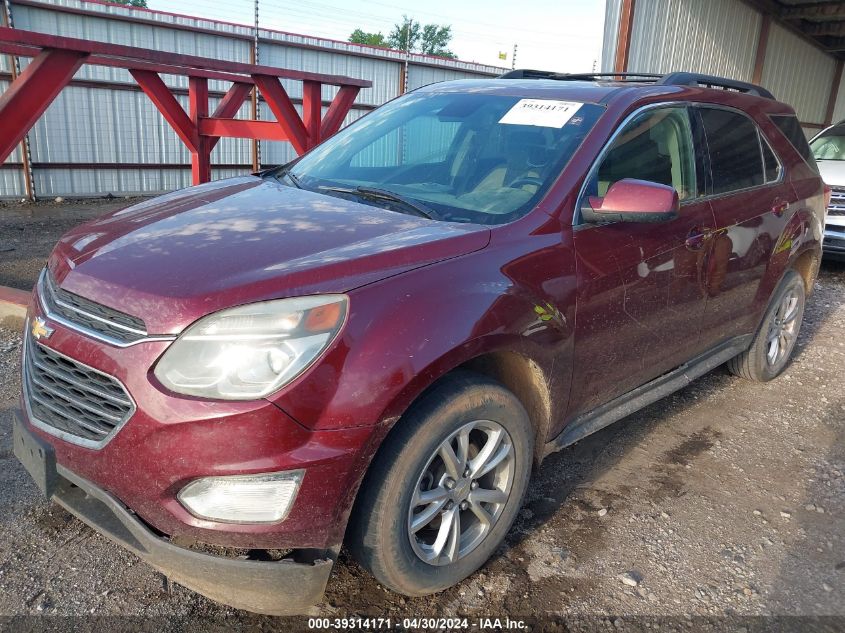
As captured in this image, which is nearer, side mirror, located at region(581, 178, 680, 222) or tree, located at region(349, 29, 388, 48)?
side mirror, located at region(581, 178, 680, 222)

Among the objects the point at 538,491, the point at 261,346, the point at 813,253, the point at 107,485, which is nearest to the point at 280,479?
the point at 261,346

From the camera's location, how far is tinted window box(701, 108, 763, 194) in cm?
357

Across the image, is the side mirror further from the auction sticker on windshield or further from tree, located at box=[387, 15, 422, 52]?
tree, located at box=[387, 15, 422, 52]

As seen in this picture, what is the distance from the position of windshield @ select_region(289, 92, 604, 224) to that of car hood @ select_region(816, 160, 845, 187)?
6441mm

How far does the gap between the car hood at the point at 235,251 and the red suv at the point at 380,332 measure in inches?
0.4

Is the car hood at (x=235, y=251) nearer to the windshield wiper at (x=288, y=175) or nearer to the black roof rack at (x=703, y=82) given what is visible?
the windshield wiper at (x=288, y=175)

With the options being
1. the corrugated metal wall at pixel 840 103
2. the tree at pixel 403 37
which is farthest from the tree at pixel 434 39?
the corrugated metal wall at pixel 840 103

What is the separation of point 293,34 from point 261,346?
12726 millimetres

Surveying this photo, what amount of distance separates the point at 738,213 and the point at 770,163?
2.35 feet

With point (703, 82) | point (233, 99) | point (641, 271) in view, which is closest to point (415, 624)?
point (641, 271)

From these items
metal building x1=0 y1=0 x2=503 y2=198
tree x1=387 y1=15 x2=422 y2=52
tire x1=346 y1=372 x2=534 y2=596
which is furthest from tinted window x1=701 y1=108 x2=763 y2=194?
tree x1=387 y1=15 x2=422 y2=52

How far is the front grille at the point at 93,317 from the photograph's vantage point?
6.53 ft

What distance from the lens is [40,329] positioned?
2258mm

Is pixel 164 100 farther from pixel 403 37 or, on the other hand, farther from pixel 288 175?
pixel 403 37
